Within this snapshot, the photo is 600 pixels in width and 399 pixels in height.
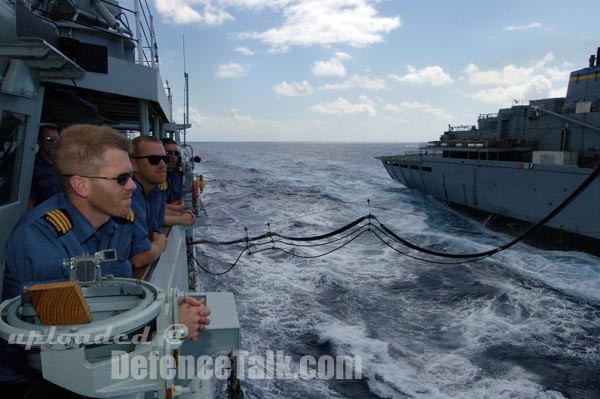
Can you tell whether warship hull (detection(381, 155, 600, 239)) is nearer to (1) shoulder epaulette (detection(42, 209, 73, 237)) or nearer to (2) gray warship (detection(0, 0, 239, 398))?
(2) gray warship (detection(0, 0, 239, 398))

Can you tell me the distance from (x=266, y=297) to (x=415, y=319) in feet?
14.8

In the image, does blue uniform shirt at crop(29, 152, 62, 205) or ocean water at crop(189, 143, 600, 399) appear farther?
ocean water at crop(189, 143, 600, 399)

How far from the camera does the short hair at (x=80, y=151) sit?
201 centimetres

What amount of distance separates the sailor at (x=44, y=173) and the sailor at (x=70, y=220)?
8.95 ft

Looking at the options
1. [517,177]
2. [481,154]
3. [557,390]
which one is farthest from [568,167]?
[557,390]

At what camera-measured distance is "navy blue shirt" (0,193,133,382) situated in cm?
183

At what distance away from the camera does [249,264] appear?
49.4 feet

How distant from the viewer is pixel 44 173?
450 centimetres

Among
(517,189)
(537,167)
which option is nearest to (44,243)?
(537,167)

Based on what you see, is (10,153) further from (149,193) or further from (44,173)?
(149,193)

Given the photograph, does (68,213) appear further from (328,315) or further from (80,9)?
(328,315)

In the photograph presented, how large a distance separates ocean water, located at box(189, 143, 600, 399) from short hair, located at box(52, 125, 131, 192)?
6.65 metres

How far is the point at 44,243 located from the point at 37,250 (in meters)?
0.04

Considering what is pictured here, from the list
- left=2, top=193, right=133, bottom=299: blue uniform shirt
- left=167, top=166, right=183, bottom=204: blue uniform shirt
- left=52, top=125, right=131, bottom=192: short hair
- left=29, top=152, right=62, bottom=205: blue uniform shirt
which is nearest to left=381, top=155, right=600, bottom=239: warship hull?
left=167, top=166, right=183, bottom=204: blue uniform shirt
